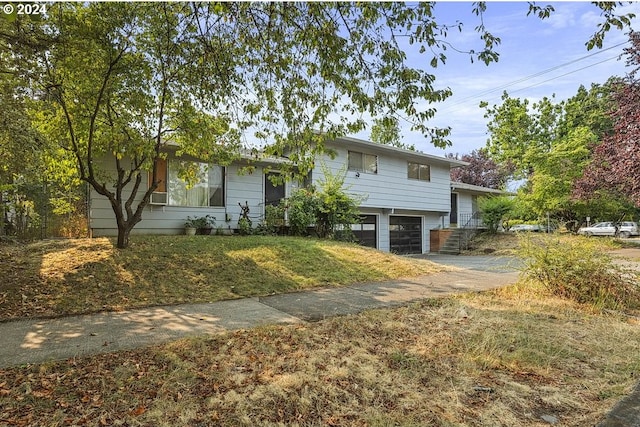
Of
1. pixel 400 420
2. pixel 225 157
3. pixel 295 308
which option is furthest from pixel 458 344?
pixel 225 157

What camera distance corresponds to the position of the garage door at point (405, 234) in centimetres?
1709

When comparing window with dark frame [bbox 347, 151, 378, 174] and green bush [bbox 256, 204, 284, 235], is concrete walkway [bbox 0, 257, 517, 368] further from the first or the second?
window with dark frame [bbox 347, 151, 378, 174]

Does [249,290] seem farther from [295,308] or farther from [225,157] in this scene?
[225,157]

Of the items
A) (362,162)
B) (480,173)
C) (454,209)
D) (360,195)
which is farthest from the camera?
(480,173)

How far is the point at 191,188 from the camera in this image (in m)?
10.7

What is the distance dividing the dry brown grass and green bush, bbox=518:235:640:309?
4.67 feet

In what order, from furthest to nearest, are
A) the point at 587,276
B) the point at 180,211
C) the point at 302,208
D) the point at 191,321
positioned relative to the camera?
the point at 302,208 < the point at 180,211 < the point at 587,276 < the point at 191,321

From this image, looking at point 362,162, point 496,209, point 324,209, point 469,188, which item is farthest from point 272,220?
point 469,188

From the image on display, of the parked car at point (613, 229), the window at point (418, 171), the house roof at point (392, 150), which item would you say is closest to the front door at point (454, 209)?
the house roof at point (392, 150)

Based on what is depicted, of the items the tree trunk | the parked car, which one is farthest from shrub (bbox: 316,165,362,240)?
the parked car

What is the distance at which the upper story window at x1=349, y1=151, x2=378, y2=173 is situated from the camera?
49.6ft

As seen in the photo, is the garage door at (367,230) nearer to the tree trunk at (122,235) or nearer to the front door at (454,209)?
the front door at (454,209)

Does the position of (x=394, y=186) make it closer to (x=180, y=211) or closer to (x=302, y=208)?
(x=302, y=208)

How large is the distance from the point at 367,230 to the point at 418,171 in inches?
164
